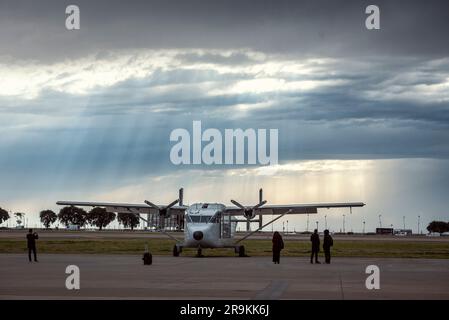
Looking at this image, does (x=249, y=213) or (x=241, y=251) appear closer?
(x=241, y=251)

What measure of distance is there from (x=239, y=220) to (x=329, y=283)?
30.3 meters

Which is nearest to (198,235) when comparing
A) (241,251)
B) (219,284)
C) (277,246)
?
(241,251)

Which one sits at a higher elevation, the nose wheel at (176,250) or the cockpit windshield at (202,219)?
the cockpit windshield at (202,219)

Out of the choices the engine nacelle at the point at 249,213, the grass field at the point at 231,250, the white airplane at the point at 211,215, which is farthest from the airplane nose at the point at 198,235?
the grass field at the point at 231,250

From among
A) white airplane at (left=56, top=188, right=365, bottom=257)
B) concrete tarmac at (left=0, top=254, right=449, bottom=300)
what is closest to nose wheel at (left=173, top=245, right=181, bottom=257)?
white airplane at (left=56, top=188, right=365, bottom=257)

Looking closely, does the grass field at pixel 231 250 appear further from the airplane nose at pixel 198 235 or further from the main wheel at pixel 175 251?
the airplane nose at pixel 198 235

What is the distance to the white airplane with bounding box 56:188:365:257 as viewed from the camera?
46.5m

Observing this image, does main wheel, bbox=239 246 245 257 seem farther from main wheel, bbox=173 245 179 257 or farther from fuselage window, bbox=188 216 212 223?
main wheel, bbox=173 245 179 257

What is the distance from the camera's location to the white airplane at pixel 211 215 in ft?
152

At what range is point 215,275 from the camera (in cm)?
2877

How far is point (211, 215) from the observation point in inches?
1864

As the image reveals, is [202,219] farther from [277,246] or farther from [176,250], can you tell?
[277,246]
